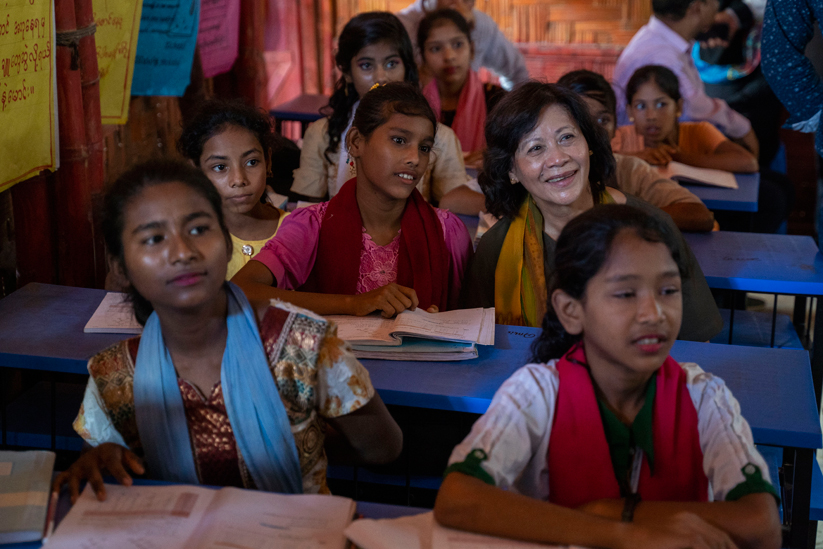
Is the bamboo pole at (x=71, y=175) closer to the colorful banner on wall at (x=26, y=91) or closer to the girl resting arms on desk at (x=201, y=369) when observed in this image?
the colorful banner on wall at (x=26, y=91)

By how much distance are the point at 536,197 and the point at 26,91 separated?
4.62 feet

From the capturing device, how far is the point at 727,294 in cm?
361

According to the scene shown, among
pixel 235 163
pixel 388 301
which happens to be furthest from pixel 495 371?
pixel 235 163

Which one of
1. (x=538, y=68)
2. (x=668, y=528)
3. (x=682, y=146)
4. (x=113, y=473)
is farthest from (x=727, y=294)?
(x=113, y=473)

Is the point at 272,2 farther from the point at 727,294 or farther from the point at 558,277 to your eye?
the point at 558,277

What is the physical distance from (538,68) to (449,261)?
11.7 ft

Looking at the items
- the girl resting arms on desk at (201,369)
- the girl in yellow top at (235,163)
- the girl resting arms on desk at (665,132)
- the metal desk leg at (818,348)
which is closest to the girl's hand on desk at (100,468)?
the girl resting arms on desk at (201,369)

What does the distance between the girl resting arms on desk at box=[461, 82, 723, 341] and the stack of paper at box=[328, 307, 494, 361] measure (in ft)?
1.19

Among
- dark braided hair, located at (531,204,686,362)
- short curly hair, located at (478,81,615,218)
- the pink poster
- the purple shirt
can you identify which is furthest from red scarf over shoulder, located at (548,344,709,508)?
the pink poster

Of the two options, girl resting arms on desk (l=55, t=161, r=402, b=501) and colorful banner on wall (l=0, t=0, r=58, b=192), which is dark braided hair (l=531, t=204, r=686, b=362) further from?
colorful banner on wall (l=0, t=0, r=58, b=192)

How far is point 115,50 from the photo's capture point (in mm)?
2924

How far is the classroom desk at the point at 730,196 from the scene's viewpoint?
304cm

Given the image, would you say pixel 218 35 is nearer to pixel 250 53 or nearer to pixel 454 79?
pixel 250 53

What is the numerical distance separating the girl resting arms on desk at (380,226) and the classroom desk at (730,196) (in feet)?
Result: 4.37
